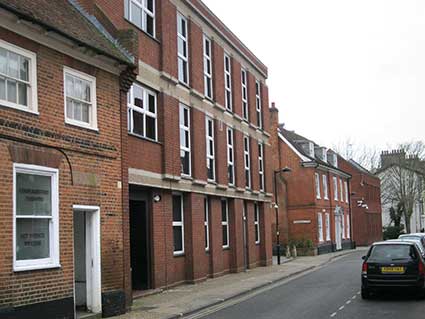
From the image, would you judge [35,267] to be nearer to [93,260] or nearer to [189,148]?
[93,260]

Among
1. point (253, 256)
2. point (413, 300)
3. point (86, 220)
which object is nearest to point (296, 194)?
point (253, 256)

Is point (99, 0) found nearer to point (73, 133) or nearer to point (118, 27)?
point (118, 27)

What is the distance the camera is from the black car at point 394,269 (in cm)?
1634

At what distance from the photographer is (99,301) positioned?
1380cm

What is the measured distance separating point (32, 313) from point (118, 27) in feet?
29.1

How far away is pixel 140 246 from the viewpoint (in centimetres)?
1916

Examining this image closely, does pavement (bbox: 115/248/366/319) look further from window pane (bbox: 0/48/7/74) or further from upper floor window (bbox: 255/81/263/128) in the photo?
upper floor window (bbox: 255/81/263/128)

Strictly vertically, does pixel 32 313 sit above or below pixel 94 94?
below

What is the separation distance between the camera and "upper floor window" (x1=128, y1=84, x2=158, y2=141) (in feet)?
60.3

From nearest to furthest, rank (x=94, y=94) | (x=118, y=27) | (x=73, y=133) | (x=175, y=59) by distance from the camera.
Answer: (x=73, y=133), (x=94, y=94), (x=118, y=27), (x=175, y=59)

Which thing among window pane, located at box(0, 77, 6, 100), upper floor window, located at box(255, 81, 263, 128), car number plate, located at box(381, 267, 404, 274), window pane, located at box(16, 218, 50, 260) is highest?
upper floor window, located at box(255, 81, 263, 128)

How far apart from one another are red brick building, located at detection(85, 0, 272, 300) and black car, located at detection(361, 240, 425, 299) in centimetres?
641

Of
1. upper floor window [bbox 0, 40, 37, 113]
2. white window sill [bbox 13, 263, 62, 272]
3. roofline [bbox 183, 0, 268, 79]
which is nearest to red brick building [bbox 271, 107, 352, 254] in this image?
roofline [bbox 183, 0, 268, 79]

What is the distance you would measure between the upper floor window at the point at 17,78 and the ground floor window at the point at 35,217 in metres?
1.22
